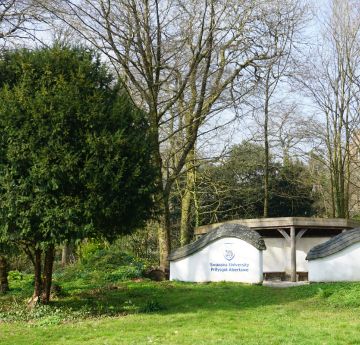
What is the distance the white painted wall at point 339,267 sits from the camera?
52.7ft

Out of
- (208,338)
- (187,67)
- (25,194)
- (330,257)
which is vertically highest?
(187,67)

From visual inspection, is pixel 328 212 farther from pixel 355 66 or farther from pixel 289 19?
pixel 289 19

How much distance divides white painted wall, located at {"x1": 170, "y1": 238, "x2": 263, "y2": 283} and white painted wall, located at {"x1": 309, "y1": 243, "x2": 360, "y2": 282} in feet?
5.65

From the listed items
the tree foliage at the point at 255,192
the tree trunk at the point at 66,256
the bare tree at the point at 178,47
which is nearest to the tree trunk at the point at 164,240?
the bare tree at the point at 178,47

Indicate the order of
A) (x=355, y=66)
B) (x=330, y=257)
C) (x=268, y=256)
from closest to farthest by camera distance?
1. (x=330, y=257)
2. (x=268, y=256)
3. (x=355, y=66)

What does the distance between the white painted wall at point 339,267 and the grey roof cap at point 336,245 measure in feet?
0.46

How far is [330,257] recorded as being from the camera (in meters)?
16.3

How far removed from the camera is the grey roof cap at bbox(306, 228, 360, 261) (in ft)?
52.8

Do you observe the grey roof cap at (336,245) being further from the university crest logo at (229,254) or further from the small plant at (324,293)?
the small plant at (324,293)

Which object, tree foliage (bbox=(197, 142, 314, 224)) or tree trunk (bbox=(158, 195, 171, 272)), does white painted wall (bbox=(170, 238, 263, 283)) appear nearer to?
tree trunk (bbox=(158, 195, 171, 272))

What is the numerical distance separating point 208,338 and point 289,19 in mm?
13240

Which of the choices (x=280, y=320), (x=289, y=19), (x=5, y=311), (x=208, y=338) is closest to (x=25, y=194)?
(x=5, y=311)

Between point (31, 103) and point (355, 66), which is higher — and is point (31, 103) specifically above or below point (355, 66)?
below

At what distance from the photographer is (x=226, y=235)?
16844mm
